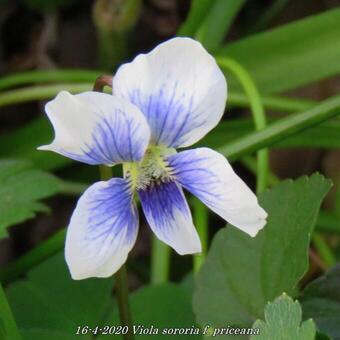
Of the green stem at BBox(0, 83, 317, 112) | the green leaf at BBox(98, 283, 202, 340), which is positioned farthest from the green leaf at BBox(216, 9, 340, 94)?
the green leaf at BBox(98, 283, 202, 340)

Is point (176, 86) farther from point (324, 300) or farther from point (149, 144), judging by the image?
point (324, 300)

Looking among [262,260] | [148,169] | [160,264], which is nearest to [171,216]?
[148,169]

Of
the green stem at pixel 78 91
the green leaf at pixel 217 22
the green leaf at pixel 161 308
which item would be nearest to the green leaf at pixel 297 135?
the green stem at pixel 78 91

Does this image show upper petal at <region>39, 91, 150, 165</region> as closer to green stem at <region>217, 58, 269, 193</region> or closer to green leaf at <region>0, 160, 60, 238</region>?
green leaf at <region>0, 160, 60, 238</region>

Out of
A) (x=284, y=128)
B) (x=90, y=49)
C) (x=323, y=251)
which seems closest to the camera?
(x=284, y=128)

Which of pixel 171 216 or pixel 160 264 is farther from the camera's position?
pixel 160 264

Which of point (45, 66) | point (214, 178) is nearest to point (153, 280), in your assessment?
point (214, 178)

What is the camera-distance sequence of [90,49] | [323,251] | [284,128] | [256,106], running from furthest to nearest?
1. [90,49]
2. [323,251]
3. [256,106]
4. [284,128]
